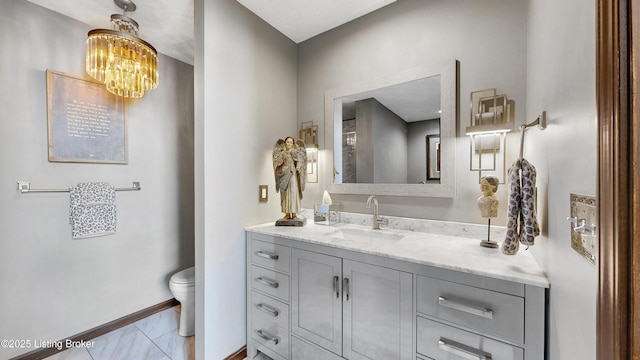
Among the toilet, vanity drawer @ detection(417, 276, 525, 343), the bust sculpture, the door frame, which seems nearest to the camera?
the door frame

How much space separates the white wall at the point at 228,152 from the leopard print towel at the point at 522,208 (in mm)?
1617

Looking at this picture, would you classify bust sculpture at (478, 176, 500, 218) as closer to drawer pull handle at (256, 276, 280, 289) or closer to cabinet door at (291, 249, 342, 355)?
cabinet door at (291, 249, 342, 355)

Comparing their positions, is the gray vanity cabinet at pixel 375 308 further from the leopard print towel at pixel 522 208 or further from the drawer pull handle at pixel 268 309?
the leopard print towel at pixel 522 208

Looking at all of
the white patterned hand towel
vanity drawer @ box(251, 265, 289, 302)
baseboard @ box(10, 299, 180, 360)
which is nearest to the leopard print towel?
vanity drawer @ box(251, 265, 289, 302)

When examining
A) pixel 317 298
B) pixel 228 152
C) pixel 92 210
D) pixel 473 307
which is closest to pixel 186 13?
pixel 228 152

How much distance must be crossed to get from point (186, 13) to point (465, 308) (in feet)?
8.34

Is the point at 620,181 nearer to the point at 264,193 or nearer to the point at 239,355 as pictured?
the point at 264,193

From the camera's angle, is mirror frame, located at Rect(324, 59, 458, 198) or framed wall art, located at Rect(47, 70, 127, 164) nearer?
mirror frame, located at Rect(324, 59, 458, 198)

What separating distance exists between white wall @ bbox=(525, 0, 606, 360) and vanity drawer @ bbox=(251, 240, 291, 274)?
4.18 ft

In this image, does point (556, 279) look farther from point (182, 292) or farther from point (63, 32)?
point (63, 32)

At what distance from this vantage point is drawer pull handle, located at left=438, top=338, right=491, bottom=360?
955mm

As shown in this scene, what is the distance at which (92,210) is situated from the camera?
1.90 m

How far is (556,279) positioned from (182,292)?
2317 mm

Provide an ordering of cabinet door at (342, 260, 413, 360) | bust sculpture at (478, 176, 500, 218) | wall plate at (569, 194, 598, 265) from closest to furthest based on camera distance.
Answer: wall plate at (569, 194, 598, 265)
cabinet door at (342, 260, 413, 360)
bust sculpture at (478, 176, 500, 218)
